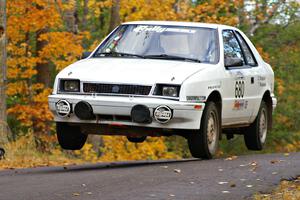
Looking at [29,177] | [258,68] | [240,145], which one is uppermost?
[258,68]

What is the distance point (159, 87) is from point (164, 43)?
1.49 m

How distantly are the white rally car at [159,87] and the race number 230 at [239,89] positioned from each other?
0.01 m

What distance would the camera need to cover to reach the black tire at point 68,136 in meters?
12.7

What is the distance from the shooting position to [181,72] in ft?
39.7

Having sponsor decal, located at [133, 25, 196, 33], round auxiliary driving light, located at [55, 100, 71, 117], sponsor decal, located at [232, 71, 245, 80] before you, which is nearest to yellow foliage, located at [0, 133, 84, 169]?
round auxiliary driving light, located at [55, 100, 71, 117]

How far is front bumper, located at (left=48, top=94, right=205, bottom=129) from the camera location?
11.8 metres

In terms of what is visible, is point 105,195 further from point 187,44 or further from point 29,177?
point 187,44

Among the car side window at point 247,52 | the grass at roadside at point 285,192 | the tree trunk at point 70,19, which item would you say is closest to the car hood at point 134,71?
the car side window at point 247,52

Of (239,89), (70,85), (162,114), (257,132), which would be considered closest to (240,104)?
(239,89)

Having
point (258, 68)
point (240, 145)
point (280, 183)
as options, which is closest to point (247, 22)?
point (240, 145)

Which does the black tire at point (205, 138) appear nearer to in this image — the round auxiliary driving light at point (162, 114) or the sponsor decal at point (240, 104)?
the round auxiliary driving light at point (162, 114)

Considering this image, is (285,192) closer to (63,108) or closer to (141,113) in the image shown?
(141,113)

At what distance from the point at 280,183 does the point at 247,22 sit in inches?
1126

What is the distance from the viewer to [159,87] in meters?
11.9
